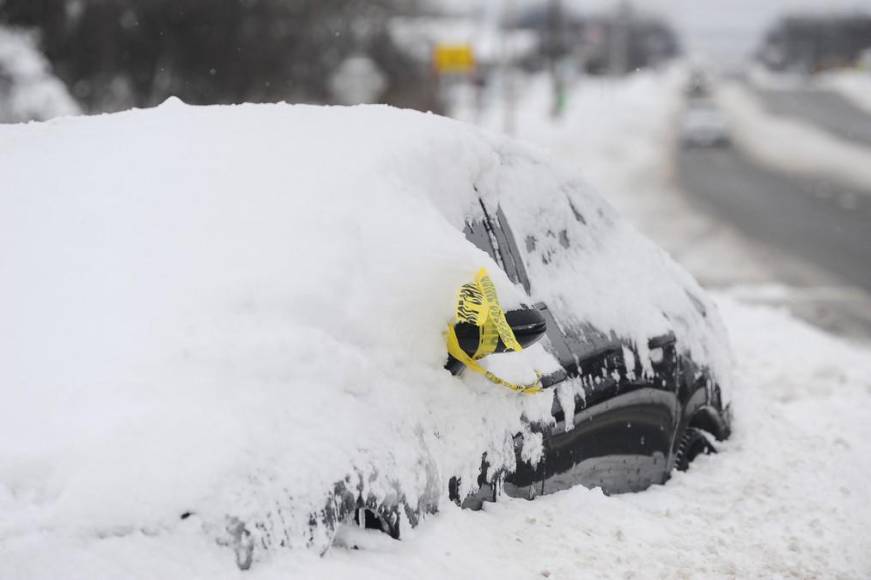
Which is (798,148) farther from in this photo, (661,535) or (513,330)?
(513,330)

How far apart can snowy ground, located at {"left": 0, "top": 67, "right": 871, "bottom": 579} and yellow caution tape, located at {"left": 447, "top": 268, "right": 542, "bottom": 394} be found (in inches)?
20.0

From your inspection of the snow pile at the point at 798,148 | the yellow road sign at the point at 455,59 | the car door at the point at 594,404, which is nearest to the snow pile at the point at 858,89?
the snow pile at the point at 798,148

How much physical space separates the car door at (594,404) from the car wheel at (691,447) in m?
0.24

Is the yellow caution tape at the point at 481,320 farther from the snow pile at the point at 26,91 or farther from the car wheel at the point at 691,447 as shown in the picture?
the snow pile at the point at 26,91

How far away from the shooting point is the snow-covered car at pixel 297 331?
268cm

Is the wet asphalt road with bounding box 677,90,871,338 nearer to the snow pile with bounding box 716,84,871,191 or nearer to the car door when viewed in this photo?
the snow pile with bounding box 716,84,871,191

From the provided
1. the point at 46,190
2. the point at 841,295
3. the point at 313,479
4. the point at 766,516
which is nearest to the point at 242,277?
the point at 313,479

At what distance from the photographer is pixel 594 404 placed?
4121 millimetres

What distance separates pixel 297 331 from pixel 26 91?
16.7 metres

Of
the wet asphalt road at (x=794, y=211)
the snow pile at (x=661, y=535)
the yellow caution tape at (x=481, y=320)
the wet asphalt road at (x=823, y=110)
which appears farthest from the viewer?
the wet asphalt road at (x=823, y=110)

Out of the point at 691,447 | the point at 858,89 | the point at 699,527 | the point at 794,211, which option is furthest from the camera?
the point at 858,89

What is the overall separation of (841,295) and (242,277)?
8.79m

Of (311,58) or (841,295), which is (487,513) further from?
(311,58)

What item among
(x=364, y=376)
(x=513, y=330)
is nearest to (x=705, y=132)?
(x=513, y=330)
